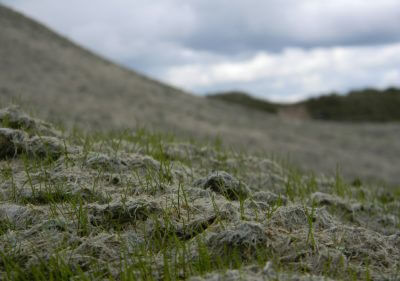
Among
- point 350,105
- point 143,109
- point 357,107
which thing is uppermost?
point 350,105

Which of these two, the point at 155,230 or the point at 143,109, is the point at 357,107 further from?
→ the point at 155,230

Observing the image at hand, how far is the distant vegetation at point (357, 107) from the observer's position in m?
32.7

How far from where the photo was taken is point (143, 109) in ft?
66.7

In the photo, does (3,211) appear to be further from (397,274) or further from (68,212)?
(397,274)

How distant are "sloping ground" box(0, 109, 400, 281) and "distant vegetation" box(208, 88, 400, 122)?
2898 centimetres

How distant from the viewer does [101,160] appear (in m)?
5.01

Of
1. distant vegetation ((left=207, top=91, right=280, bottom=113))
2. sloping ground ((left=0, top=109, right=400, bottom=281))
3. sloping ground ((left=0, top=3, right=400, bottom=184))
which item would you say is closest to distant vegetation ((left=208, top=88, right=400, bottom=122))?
distant vegetation ((left=207, top=91, right=280, bottom=113))

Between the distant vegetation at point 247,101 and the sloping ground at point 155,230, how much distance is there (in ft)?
101

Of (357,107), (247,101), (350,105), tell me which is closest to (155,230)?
(357,107)

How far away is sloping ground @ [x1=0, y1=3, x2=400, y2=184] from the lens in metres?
17.8

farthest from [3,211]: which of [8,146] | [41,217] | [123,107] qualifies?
[123,107]

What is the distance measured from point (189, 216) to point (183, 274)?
0.64m

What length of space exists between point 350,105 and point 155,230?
32398mm

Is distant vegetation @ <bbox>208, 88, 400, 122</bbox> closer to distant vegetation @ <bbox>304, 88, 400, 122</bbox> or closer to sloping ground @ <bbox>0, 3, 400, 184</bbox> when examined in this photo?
distant vegetation @ <bbox>304, 88, 400, 122</bbox>
